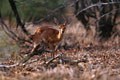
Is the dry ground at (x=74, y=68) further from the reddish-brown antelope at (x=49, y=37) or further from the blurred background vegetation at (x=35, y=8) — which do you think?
the blurred background vegetation at (x=35, y=8)

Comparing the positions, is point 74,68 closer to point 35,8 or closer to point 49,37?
point 49,37

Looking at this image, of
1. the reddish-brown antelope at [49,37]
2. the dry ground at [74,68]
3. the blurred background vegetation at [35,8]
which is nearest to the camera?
the dry ground at [74,68]

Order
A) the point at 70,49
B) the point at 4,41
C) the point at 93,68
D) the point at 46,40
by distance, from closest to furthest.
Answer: the point at 93,68
the point at 46,40
the point at 4,41
the point at 70,49

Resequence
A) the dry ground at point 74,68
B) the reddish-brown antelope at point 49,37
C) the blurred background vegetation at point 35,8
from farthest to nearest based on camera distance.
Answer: the blurred background vegetation at point 35,8
the reddish-brown antelope at point 49,37
the dry ground at point 74,68

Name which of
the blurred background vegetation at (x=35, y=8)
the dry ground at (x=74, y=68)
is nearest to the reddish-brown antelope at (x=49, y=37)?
the dry ground at (x=74, y=68)

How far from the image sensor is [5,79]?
841 centimetres

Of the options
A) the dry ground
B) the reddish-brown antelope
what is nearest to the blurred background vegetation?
the dry ground

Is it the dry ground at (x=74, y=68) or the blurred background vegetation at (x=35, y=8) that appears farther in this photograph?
the blurred background vegetation at (x=35, y=8)

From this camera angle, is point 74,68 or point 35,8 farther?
point 35,8

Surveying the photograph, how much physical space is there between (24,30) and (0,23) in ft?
2.93

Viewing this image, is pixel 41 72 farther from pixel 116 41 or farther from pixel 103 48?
pixel 116 41

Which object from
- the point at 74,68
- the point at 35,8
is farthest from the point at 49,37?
the point at 35,8

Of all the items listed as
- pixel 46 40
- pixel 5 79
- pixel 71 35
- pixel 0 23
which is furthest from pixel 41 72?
pixel 71 35

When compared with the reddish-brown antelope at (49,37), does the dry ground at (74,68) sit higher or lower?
lower
